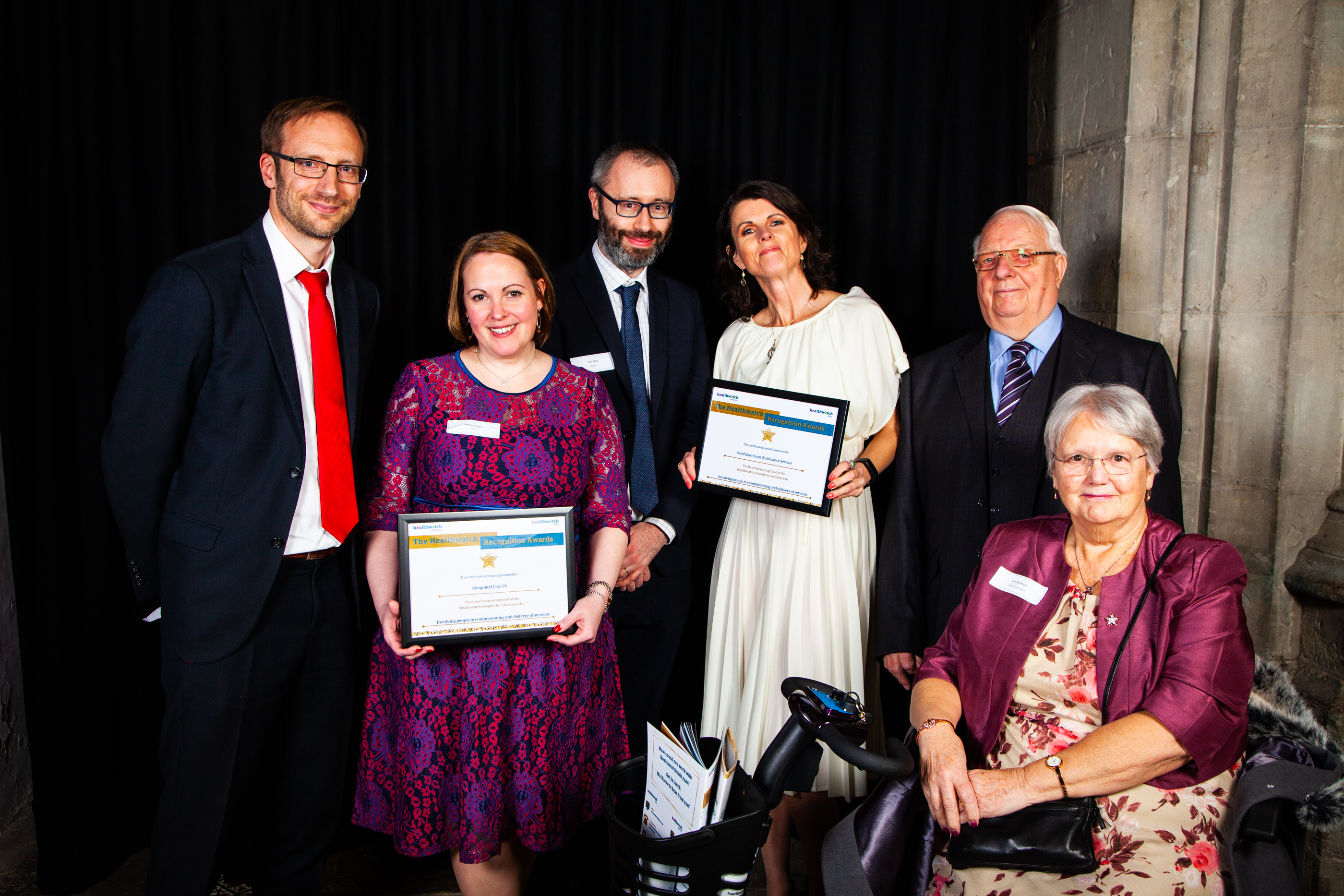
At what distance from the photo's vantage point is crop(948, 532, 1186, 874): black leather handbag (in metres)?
1.64

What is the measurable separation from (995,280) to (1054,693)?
1172mm

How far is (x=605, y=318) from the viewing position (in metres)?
2.65

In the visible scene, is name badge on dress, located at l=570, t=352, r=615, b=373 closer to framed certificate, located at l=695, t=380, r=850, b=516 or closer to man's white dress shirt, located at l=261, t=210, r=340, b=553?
framed certificate, located at l=695, t=380, r=850, b=516

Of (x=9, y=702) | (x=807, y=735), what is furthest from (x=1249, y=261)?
(x=9, y=702)

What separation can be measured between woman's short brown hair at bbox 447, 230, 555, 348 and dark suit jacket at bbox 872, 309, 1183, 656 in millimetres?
1132

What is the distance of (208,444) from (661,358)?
52.0 inches

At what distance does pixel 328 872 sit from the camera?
300cm

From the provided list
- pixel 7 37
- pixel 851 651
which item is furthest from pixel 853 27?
pixel 7 37

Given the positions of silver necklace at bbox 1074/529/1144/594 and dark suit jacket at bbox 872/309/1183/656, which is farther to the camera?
dark suit jacket at bbox 872/309/1183/656

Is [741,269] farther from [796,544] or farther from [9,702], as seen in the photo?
[9,702]

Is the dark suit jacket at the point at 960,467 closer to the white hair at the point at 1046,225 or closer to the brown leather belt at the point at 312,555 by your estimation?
the white hair at the point at 1046,225

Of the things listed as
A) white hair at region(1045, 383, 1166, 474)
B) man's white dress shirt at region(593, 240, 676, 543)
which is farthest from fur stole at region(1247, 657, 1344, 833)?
man's white dress shirt at region(593, 240, 676, 543)

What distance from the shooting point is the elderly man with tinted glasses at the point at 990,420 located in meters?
2.30

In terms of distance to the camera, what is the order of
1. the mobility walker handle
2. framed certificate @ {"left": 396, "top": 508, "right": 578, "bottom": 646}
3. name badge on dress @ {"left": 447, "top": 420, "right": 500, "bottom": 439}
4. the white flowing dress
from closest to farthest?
the mobility walker handle
framed certificate @ {"left": 396, "top": 508, "right": 578, "bottom": 646}
name badge on dress @ {"left": 447, "top": 420, "right": 500, "bottom": 439}
the white flowing dress
